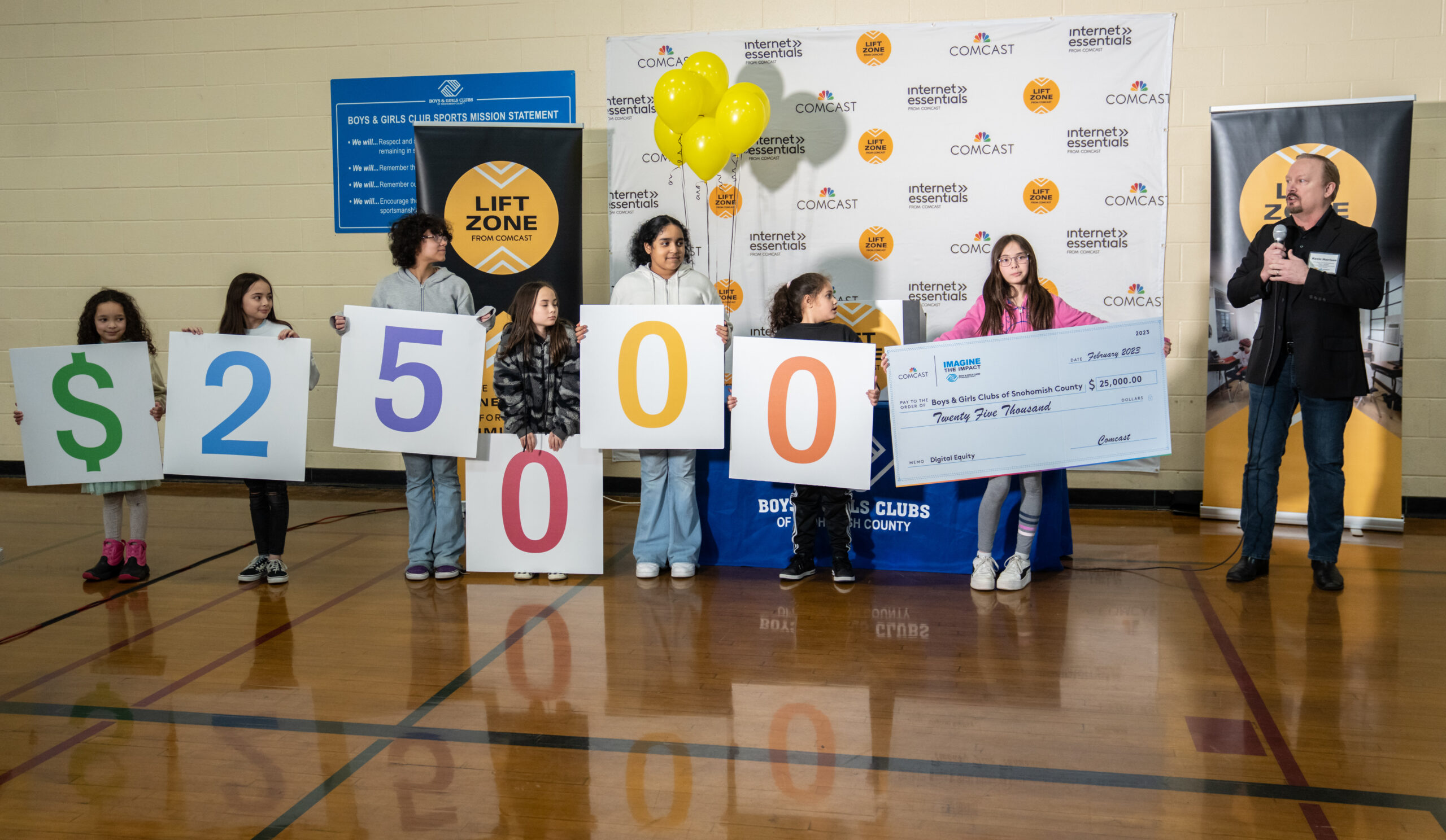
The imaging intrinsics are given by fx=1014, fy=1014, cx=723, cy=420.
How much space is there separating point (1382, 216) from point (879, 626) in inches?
132

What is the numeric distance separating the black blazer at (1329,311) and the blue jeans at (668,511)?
91.9 inches

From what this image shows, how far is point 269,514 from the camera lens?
14.0 feet

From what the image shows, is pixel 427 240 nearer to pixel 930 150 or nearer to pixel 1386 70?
pixel 930 150

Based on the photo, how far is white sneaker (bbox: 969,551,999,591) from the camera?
4.02 metres

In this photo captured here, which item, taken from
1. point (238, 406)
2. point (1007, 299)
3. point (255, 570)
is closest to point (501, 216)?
point (238, 406)

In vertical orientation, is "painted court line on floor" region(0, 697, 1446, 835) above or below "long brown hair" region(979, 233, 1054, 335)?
below

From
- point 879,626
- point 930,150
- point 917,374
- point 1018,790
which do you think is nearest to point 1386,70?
point 930,150

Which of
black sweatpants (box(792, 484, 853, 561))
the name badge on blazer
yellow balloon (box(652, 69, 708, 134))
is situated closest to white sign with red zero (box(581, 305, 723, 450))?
black sweatpants (box(792, 484, 853, 561))

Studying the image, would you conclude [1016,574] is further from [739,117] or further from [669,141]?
[669,141]

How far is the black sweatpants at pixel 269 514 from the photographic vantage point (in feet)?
13.9

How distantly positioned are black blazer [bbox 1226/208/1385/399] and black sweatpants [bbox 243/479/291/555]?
13.2ft

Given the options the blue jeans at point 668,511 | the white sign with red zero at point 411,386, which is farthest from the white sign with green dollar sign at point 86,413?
the blue jeans at point 668,511

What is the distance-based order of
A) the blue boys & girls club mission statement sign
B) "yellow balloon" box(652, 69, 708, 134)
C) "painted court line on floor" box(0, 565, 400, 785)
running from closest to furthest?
"painted court line on floor" box(0, 565, 400, 785) → "yellow balloon" box(652, 69, 708, 134) → the blue boys & girls club mission statement sign

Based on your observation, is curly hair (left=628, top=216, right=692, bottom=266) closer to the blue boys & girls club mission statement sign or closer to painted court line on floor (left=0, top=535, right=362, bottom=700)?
the blue boys & girls club mission statement sign
